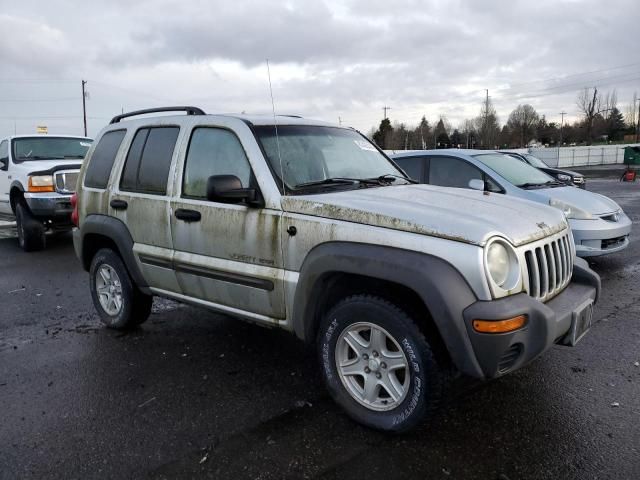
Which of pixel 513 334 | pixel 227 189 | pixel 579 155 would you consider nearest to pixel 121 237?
pixel 227 189

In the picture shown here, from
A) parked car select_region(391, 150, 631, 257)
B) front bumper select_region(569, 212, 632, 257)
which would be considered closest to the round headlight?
parked car select_region(391, 150, 631, 257)

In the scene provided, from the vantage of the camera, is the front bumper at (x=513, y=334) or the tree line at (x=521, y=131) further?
the tree line at (x=521, y=131)

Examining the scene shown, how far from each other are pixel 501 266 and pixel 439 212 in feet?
1.52

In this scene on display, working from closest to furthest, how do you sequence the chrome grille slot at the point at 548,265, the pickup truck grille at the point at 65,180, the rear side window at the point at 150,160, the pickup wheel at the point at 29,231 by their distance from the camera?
the chrome grille slot at the point at 548,265 → the rear side window at the point at 150,160 → the pickup truck grille at the point at 65,180 → the pickup wheel at the point at 29,231

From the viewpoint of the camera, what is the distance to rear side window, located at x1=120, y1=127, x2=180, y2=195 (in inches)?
165

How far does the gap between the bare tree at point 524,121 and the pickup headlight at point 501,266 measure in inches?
3923

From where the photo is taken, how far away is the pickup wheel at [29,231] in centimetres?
912

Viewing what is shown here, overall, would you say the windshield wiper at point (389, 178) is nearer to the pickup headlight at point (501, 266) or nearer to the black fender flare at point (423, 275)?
the black fender flare at point (423, 275)

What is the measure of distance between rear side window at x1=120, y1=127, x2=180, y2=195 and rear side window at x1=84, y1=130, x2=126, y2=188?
28 centimetres

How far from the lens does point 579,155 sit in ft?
160

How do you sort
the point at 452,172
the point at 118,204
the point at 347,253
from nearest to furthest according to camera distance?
1. the point at 347,253
2. the point at 118,204
3. the point at 452,172

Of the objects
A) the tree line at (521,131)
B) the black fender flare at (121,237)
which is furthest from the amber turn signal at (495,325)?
the tree line at (521,131)

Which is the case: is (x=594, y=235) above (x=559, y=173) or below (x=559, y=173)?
below

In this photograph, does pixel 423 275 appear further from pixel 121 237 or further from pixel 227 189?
pixel 121 237
